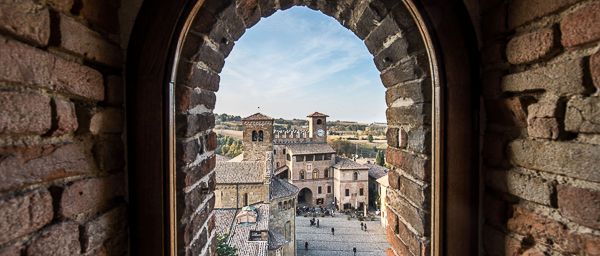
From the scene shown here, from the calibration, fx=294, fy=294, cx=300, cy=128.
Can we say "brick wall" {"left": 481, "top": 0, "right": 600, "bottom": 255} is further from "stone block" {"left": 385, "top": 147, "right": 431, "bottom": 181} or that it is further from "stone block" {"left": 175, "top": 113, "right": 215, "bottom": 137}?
"stone block" {"left": 175, "top": 113, "right": 215, "bottom": 137}

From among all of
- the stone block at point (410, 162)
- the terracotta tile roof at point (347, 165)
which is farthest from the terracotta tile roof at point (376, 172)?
the stone block at point (410, 162)

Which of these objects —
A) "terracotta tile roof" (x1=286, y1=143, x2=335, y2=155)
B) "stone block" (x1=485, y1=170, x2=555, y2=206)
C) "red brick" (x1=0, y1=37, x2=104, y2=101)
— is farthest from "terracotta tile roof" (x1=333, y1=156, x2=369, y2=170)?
"red brick" (x1=0, y1=37, x2=104, y2=101)

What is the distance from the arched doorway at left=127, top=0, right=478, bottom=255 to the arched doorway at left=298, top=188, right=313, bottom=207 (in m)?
27.9

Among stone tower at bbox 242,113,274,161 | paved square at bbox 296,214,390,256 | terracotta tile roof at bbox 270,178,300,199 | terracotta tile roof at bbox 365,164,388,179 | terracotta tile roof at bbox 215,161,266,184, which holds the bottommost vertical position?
paved square at bbox 296,214,390,256

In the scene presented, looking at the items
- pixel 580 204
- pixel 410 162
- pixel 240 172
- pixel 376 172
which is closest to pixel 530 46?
pixel 580 204

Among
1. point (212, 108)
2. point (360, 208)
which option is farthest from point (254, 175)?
point (212, 108)

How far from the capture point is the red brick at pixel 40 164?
0.62 m

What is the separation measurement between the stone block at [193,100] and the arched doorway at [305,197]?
91.0ft

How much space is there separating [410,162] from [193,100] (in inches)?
38.5

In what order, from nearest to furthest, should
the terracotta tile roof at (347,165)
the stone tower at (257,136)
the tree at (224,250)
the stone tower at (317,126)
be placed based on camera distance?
the tree at (224,250) → the stone tower at (257,136) → the terracotta tile roof at (347,165) → the stone tower at (317,126)

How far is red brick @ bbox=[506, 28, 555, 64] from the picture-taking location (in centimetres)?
82

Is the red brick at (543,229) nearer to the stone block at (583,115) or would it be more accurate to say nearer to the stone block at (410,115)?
the stone block at (583,115)

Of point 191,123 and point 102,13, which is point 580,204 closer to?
point 191,123

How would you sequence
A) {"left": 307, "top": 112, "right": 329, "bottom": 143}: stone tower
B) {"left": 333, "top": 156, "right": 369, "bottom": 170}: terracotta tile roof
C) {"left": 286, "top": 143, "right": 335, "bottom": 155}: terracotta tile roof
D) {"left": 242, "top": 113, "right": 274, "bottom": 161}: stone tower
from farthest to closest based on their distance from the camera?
{"left": 307, "top": 112, "right": 329, "bottom": 143}: stone tower → {"left": 286, "top": 143, "right": 335, "bottom": 155}: terracotta tile roof → {"left": 333, "top": 156, "right": 369, "bottom": 170}: terracotta tile roof → {"left": 242, "top": 113, "right": 274, "bottom": 161}: stone tower
